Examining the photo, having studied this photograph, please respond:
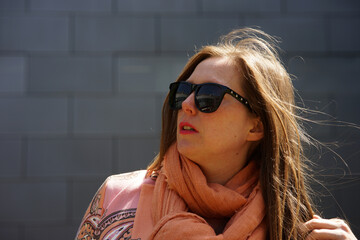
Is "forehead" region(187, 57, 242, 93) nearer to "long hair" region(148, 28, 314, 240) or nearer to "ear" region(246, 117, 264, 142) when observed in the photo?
"long hair" region(148, 28, 314, 240)

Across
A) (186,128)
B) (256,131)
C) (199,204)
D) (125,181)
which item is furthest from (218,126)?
(125,181)

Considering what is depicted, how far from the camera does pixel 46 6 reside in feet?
13.1

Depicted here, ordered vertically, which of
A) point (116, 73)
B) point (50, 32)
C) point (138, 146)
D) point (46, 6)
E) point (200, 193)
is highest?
point (46, 6)

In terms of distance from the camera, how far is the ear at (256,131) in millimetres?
1909

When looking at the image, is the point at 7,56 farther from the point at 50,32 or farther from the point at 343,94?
the point at 343,94

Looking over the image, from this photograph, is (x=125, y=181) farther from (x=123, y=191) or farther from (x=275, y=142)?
(x=275, y=142)

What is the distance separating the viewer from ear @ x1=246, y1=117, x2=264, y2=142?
1.91 m

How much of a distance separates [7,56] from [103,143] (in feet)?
4.17

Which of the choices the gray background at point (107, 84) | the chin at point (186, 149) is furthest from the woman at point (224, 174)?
the gray background at point (107, 84)

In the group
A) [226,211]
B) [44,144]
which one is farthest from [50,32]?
[226,211]

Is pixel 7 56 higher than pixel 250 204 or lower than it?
higher

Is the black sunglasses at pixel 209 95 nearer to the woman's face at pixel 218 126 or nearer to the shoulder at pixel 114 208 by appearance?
the woman's face at pixel 218 126

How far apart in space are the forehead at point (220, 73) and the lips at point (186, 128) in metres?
0.21

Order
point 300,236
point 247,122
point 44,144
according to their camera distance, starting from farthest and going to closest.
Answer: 1. point 44,144
2. point 247,122
3. point 300,236
